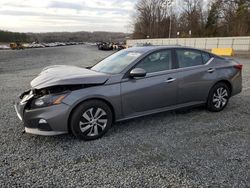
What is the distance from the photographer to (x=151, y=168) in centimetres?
311

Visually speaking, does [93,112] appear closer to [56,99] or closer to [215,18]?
[56,99]

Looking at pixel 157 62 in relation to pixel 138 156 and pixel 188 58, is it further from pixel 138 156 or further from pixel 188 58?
pixel 138 156

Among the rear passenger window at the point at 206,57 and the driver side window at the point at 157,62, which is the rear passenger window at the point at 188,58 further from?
the driver side window at the point at 157,62

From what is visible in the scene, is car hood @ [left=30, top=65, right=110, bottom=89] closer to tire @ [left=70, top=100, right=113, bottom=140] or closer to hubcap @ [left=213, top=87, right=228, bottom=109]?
tire @ [left=70, top=100, right=113, bottom=140]

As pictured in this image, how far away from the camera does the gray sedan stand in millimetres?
3668

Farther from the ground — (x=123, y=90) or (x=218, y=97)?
(x=123, y=90)

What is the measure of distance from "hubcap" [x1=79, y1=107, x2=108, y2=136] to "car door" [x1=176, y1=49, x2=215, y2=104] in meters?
1.63

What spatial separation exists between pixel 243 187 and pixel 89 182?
176 centimetres

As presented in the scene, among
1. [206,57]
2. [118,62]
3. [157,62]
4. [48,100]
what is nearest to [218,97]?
[206,57]

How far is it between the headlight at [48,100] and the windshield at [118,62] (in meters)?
1.09

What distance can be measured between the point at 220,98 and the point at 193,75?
1.03 meters

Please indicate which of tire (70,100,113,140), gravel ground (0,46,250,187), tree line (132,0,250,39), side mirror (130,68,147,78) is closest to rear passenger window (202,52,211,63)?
gravel ground (0,46,250,187)

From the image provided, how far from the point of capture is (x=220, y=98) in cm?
535

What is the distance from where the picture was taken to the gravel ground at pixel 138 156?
286 cm
